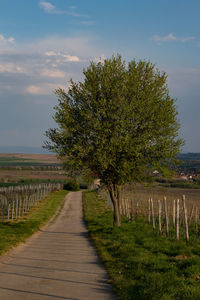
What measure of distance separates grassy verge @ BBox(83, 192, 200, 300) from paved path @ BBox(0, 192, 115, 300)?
64 cm

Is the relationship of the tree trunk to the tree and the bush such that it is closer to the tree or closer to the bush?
the tree

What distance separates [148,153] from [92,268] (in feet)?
41.3

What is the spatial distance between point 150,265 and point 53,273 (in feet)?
12.3

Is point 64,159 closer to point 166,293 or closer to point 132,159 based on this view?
point 132,159

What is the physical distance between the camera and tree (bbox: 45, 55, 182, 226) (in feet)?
80.0

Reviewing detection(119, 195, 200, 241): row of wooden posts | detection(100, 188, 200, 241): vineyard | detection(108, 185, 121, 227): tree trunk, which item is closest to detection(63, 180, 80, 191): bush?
detection(100, 188, 200, 241): vineyard

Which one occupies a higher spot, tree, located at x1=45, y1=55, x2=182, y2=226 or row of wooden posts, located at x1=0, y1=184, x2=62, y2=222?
tree, located at x1=45, y1=55, x2=182, y2=226

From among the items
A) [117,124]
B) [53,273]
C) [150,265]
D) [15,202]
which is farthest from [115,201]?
[15,202]

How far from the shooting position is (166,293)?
10047 millimetres

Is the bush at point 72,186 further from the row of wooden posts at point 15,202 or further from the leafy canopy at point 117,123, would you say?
the leafy canopy at point 117,123

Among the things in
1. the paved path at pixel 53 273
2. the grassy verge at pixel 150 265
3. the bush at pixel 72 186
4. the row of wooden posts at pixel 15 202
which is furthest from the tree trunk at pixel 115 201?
the bush at pixel 72 186

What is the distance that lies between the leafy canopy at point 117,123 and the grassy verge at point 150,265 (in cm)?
512

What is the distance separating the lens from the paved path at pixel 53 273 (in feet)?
34.8

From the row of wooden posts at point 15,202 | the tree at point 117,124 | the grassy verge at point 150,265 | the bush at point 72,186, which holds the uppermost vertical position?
the tree at point 117,124
